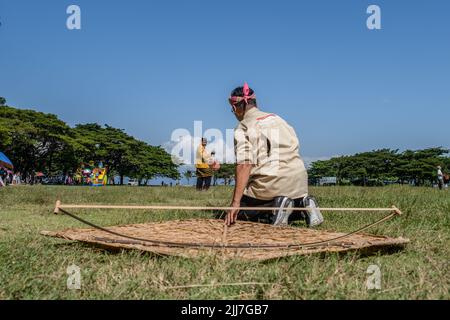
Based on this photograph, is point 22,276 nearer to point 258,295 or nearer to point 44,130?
point 258,295

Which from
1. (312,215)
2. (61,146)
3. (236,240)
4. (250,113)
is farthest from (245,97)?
(61,146)

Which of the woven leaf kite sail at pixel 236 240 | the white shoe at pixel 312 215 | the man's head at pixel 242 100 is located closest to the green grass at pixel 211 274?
the woven leaf kite sail at pixel 236 240

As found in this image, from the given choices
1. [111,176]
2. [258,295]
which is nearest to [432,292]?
[258,295]

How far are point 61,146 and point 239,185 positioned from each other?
44.1 m

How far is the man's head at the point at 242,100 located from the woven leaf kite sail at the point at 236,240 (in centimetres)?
128

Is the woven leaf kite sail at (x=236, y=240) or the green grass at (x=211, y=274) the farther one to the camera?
the woven leaf kite sail at (x=236, y=240)

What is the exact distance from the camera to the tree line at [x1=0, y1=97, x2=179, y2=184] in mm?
38609

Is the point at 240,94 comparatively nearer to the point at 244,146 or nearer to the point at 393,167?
the point at 244,146

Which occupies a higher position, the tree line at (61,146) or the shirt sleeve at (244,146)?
the tree line at (61,146)

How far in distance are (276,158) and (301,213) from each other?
2.71ft

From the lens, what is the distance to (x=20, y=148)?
39.6m

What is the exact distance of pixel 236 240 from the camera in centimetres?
353

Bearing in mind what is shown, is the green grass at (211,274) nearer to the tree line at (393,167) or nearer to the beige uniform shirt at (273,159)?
the beige uniform shirt at (273,159)

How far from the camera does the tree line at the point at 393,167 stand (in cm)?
6531
